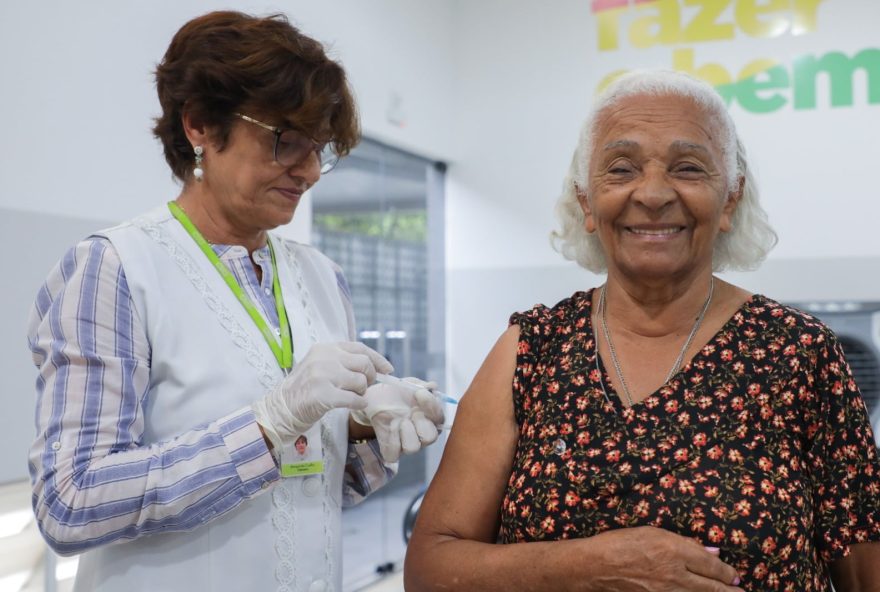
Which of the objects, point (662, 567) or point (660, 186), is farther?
point (660, 186)

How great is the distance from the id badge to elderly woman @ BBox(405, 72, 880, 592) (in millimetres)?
197

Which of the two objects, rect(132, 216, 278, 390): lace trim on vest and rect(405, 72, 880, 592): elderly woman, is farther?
rect(132, 216, 278, 390): lace trim on vest

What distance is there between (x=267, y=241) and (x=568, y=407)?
63 cm

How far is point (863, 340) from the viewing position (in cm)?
455

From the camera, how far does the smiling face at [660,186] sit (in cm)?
132

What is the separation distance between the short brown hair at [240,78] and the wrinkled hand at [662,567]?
2.65 feet

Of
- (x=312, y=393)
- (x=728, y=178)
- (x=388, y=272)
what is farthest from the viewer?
(x=388, y=272)

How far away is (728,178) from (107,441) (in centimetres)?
101

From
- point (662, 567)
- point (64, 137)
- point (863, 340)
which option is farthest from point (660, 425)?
point (863, 340)

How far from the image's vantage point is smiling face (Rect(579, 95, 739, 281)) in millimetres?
1321

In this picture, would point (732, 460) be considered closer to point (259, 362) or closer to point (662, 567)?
point (662, 567)

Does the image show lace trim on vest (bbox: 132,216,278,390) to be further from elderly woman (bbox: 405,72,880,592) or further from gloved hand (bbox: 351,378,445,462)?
elderly woman (bbox: 405,72,880,592)

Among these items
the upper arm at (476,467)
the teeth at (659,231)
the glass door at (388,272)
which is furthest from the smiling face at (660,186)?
the glass door at (388,272)

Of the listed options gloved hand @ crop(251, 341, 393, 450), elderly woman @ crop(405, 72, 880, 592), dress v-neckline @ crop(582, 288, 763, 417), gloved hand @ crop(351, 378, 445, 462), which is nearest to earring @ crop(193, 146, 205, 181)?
gloved hand @ crop(251, 341, 393, 450)
